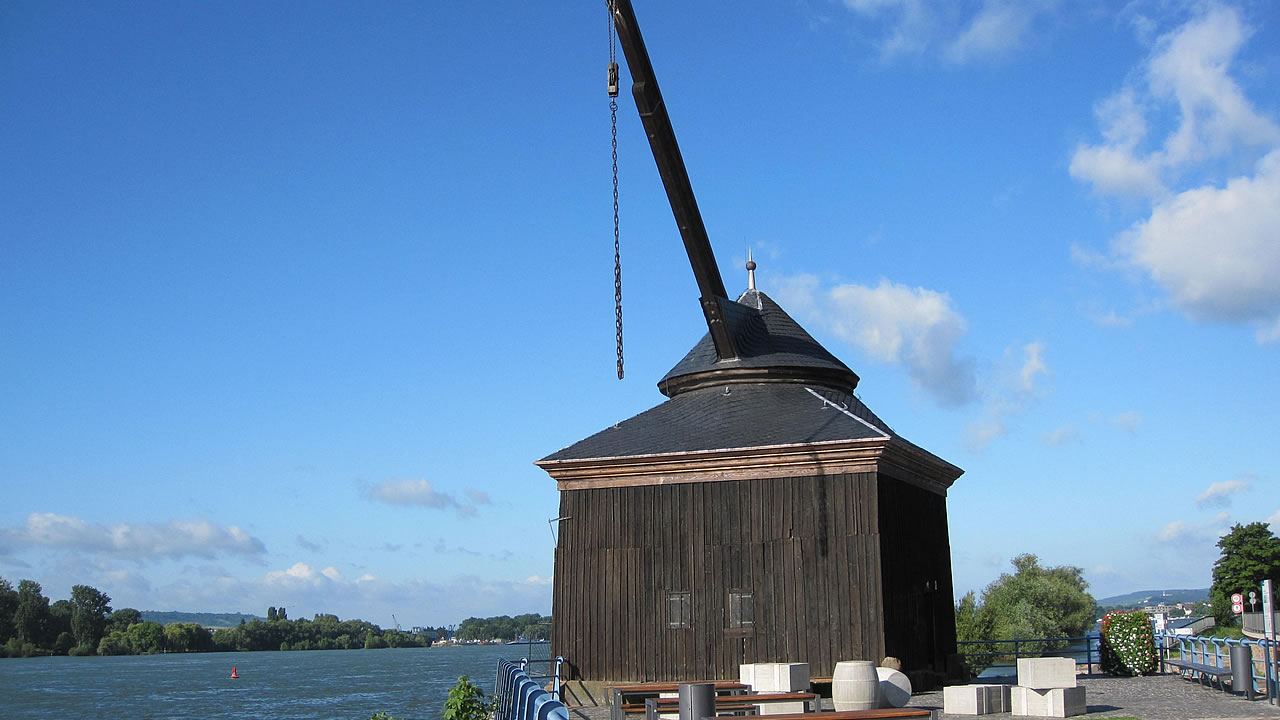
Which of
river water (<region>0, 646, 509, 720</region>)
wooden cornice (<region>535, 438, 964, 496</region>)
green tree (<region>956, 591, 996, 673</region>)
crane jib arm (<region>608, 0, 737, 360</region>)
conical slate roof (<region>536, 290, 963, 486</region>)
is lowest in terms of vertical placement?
river water (<region>0, 646, 509, 720</region>)

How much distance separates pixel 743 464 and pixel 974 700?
6.36 meters

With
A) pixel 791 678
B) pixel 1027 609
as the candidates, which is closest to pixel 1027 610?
pixel 1027 609

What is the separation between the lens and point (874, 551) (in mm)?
21469

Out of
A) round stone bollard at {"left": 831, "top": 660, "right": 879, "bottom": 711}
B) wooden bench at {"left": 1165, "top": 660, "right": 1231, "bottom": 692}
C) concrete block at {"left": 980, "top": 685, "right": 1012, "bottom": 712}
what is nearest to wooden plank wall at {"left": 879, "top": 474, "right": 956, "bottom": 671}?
concrete block at {"left": 980, "top": 685, "right": 1012, "bottom": 712}

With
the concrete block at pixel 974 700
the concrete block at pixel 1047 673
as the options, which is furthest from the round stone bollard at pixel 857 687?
the concrete block at pixel 1047 673

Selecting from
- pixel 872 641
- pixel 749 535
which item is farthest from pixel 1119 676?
pixel 749 535

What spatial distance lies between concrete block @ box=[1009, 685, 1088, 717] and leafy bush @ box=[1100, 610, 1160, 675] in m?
9.31

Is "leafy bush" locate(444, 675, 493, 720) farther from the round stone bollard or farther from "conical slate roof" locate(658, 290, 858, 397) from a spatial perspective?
"conical slate roof" locate(658, 290, 858, 397)

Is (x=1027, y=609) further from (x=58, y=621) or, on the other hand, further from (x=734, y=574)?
(x=58, y=621)

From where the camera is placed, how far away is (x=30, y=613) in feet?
412

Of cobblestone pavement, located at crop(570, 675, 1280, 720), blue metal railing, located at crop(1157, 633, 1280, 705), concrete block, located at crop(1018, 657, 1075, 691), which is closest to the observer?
cobblestone pavement, located at crop(570, 675, 1280, 720)

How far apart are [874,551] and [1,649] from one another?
138 m

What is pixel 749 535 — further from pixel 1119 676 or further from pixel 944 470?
pixel 1119 676

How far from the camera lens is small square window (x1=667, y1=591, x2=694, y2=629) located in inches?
877
